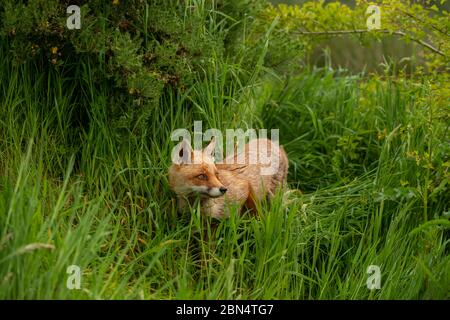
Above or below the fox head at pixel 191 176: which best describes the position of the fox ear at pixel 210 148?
above

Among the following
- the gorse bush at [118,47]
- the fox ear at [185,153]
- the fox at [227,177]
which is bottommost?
the fox at [227,177]

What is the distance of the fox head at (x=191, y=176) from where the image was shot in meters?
5.21

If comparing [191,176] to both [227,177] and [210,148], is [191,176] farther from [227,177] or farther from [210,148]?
[227,177]

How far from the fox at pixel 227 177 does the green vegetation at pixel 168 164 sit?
0.44ft

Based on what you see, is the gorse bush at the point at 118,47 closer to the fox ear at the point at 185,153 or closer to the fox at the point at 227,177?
the fox ear at the point at 185,153

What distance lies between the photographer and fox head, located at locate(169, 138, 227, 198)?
5.21m

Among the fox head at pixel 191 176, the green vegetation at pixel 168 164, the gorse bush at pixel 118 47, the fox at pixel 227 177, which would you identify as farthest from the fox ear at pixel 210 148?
the gorse bush at pixel 118 47

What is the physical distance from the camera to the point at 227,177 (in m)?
5.58

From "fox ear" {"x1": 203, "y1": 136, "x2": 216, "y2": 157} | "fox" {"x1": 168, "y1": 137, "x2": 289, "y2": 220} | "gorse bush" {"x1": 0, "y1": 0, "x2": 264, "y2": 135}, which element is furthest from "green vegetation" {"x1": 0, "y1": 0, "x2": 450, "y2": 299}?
"fox ear" {"x1": 203, "y1": 136, "x2": 216, "y2": 157}

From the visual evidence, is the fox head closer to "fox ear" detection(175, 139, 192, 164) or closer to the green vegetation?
"fox ear" detection(175, 139, 192, 164)

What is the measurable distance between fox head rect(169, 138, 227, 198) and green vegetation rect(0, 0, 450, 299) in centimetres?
15
